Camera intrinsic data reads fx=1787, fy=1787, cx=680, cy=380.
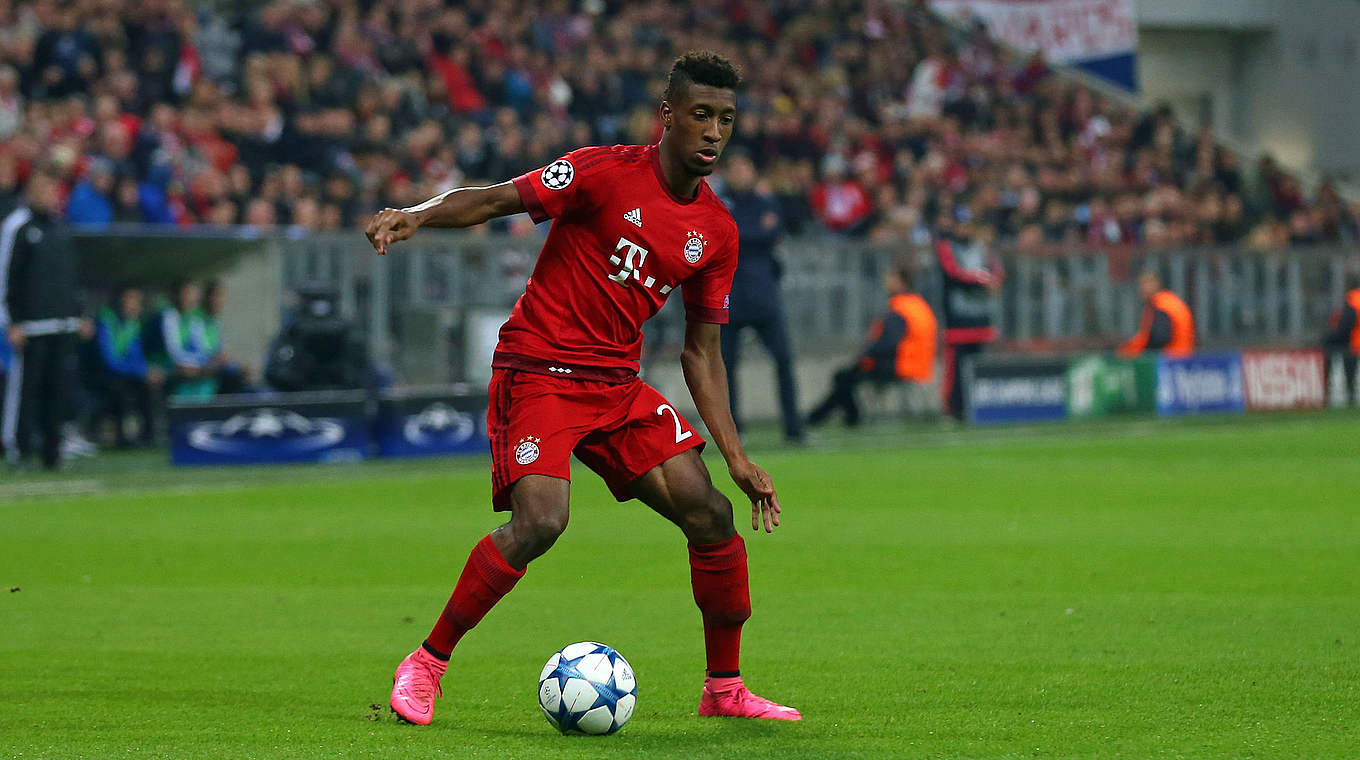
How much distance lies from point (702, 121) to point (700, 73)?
15 centimetres

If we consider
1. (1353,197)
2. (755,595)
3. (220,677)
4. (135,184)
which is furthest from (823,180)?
(220,677)

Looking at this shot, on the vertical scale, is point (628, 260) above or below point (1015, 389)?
above

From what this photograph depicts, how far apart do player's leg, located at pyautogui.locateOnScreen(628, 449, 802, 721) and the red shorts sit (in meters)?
0.07

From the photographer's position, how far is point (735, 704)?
18.5ft

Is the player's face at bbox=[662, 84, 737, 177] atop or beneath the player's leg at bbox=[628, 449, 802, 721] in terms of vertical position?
atop

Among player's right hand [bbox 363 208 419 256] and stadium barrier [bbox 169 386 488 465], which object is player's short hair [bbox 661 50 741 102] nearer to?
player's right hand [bbox 363 208 419 256]

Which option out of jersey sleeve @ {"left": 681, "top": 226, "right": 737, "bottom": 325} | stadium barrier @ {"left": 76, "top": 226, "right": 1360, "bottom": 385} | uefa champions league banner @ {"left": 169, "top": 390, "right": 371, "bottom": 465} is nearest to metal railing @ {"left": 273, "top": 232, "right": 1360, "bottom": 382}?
stadium barrier @ {"left": 76, "top": 226, "right": 1360, "bottom": 385}

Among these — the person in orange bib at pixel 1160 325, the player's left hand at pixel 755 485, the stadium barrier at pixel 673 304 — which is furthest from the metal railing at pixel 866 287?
the player's left hand at pixel 755 485

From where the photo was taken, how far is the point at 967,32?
32281 mm

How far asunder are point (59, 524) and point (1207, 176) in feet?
78.2

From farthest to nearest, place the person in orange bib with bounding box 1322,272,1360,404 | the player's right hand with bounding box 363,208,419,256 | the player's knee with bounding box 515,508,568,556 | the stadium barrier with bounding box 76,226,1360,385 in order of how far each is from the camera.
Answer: the person in orange bib with bounding box 1322,272,1360,404 → the stadium barrier with bounding box 76,226,1360,385 → the player's knee with bounding box 515,508,568,556 → the player's right hand with bounding box 363,208,419,256

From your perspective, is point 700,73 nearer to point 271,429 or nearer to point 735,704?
point 735,704

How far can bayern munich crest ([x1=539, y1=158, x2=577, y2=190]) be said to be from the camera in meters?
5.46

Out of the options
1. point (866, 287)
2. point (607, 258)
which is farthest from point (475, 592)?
point (866, 287)
